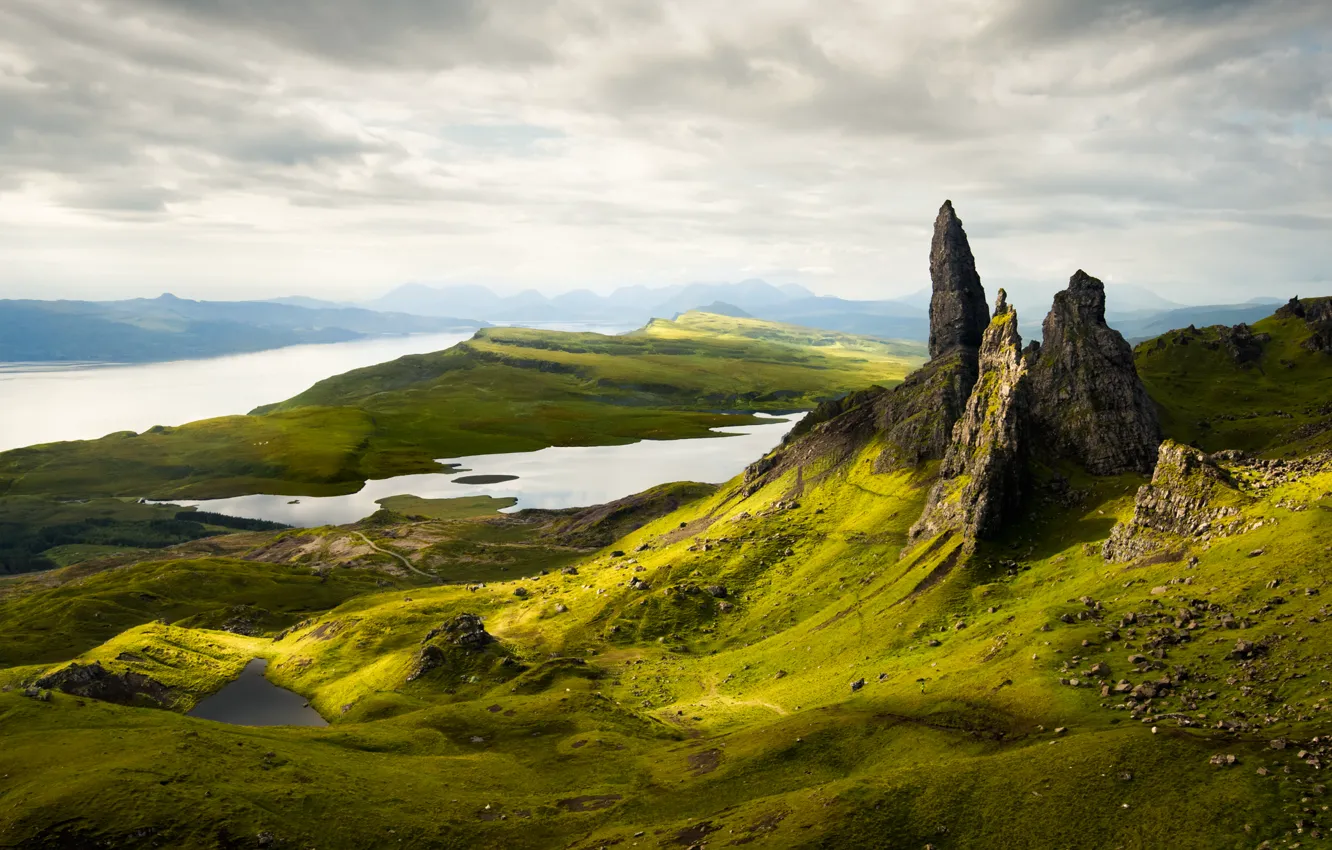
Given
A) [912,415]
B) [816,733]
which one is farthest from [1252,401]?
[816,733]

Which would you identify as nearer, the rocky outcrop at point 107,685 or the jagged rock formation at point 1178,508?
the jagged rock formation at point 1178,508

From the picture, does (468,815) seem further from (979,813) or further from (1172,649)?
(1172,649)

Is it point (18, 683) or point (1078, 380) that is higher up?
point (1078, 380)

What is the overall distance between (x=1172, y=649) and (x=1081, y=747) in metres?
16.5

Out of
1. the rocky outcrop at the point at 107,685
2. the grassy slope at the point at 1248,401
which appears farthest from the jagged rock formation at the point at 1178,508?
the rocky outcrop at the point at 107,685

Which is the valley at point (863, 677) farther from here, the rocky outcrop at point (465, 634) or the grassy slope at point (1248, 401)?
the grassy slope at point (1248, 401)

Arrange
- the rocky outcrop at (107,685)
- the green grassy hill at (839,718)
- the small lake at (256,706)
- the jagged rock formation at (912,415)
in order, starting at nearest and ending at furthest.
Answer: the green grassy hill at (839,718), the rocky outcrop at (107,685), the small lake at (256,706), the jagged rock formation at (912,415)

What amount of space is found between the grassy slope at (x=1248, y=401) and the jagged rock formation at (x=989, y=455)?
39308 millimetres

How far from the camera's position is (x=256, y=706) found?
412ft

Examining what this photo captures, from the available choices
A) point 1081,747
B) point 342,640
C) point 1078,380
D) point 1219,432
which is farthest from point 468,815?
point 1219,432

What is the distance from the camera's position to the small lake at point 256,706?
118m

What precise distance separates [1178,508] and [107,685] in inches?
5620

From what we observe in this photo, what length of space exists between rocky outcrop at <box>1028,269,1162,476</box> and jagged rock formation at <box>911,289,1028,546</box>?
4527mm

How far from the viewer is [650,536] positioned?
647ft
